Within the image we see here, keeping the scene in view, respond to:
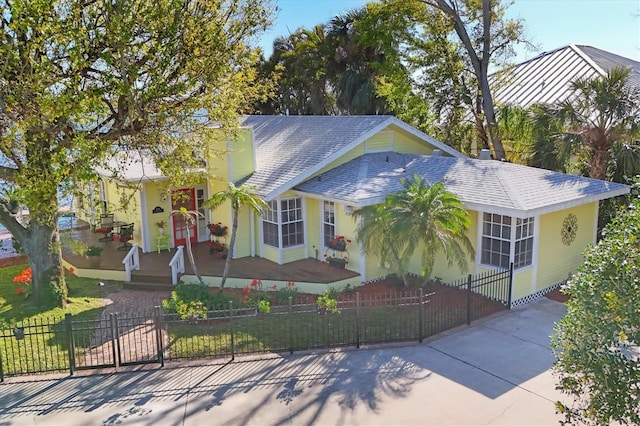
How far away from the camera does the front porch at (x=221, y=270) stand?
16500 mm

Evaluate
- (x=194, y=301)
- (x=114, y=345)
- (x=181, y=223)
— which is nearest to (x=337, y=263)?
→ (x=194, y=301)

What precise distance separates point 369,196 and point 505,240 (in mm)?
4033

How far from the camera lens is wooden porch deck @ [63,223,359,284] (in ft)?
55.4

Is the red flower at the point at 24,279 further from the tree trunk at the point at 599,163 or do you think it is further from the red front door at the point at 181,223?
the tree trunk at the point at 599,163

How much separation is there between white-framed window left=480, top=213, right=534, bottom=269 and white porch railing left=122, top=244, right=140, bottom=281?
36.0ft

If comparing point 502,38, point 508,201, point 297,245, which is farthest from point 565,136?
point 502,38

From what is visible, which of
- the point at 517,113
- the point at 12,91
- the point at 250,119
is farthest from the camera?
the point at 250,119

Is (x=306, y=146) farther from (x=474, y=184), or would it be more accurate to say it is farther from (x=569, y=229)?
(x=569, y=229)

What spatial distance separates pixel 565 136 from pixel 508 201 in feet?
19.0

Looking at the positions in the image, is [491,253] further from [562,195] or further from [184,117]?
[184,117]

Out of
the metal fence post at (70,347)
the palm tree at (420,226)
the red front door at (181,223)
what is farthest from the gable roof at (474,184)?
the metal fence post at (70,347)

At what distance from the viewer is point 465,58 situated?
30.6 meters

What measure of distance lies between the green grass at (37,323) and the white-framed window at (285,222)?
581 centimetres

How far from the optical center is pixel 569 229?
16.3m
